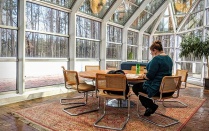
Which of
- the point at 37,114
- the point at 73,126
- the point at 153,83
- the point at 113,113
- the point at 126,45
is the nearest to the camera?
the point at 73,126

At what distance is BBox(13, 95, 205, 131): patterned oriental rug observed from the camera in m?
2.67

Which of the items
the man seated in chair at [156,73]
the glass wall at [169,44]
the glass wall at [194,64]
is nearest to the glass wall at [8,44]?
the man seated in chair at [156,73]

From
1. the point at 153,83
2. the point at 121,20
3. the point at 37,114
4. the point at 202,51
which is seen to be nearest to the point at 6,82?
the point at 37,114

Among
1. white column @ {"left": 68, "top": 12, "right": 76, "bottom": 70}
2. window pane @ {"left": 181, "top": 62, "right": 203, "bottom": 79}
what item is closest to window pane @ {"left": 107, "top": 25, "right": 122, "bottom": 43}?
white column @ {"left": 68, "top": 12, "right": 76, "bottom": 70}

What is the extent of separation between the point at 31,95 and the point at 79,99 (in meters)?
1.18

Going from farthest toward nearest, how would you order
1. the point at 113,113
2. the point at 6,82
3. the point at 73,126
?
the point at 6,82 → the point at 113,113 → the point at 73,126

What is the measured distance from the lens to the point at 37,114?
3.19 m

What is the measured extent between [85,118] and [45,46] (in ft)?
8.98

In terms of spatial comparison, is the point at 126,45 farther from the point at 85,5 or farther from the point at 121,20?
the point at 85,5

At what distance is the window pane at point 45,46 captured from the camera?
181 inches

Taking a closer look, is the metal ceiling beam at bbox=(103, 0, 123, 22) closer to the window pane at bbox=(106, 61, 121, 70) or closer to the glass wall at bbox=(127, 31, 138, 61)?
the window pane at bbox=(106, 61, 121, 70)

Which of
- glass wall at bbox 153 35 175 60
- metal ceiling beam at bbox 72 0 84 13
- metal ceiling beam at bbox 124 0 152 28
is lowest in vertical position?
glass wall at bbox 153 35 175 60

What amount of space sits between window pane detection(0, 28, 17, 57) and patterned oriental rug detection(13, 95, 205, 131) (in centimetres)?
149

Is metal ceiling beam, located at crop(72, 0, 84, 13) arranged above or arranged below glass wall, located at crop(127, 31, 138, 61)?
above
